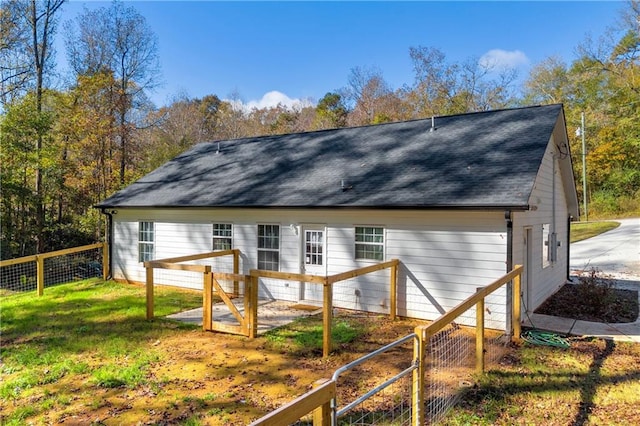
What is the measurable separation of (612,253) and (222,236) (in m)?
16.5

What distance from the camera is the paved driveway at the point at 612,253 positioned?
13.7m

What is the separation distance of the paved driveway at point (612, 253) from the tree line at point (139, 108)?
1065 cm

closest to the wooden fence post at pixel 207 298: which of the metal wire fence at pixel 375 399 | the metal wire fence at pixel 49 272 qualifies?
the metal wire fence at pixel 375 399

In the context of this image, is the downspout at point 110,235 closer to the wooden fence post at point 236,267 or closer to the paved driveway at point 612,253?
the wooden fence post at point 236,267

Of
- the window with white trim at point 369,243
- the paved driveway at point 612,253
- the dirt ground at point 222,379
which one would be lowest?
the dirt ground at point 222,379

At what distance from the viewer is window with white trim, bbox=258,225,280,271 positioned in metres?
9.57

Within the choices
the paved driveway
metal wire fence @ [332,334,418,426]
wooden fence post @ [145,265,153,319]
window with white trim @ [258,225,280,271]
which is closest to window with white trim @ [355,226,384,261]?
window with white trim @ [258,225,280,271]

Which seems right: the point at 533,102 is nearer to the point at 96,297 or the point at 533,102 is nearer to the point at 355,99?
the point at 355,99

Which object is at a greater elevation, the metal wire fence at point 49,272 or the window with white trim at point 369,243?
the window with white trim at point 369,243

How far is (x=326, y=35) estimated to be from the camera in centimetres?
1956

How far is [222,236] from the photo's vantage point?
1048cm

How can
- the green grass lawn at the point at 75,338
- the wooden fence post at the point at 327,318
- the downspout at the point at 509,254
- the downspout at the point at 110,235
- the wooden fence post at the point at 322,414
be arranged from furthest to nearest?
the downspout at the point at 110,235 < the downspout at the point at 509,254 < the wooden fence post at the point at 327,318 < the green grass lawn at the point at 75,338 < the wooden fence post at the point at 322,414

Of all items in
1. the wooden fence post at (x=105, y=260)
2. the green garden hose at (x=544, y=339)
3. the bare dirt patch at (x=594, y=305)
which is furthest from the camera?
the wooden fence post at (x=105, y=260)

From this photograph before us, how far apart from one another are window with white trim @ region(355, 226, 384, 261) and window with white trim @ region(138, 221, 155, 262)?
6.71m
